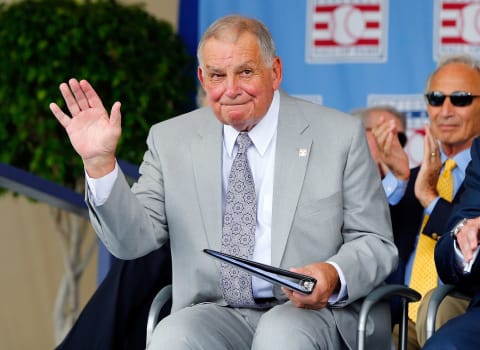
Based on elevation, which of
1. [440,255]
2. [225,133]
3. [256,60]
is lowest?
[440,255]

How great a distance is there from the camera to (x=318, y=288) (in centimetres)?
378

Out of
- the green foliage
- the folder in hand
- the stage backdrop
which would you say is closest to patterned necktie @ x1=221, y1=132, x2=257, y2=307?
the folder in hand

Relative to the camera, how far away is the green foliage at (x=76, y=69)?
722cm

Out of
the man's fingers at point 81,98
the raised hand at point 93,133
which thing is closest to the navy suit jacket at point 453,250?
the raised hand at point 93,133

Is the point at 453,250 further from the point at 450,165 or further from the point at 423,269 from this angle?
the point at 450,165

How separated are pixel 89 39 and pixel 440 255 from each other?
146 inches

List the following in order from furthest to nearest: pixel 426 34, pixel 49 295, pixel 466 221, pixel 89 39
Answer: pixel 49 295, pixel 89 39, pixel 426 34, pixel 466 221

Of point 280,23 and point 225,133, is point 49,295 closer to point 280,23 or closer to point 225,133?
point 280,23

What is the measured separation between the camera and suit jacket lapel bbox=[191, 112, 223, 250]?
13.4 ft

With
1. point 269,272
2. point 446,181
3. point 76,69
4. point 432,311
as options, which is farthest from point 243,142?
point 76,69

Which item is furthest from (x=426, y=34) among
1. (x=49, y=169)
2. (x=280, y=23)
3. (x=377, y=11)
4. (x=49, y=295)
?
(x=49, y=295)

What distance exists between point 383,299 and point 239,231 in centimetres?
54

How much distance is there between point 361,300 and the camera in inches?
162

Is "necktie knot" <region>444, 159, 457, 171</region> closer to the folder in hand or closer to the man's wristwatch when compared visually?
the man's wristwatch
